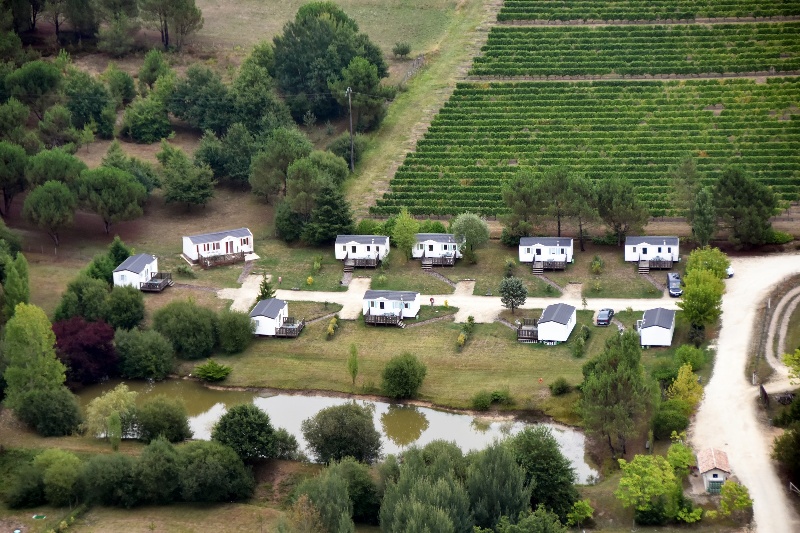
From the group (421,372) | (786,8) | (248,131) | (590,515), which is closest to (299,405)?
(421,372)

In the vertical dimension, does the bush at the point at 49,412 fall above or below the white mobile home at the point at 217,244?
below

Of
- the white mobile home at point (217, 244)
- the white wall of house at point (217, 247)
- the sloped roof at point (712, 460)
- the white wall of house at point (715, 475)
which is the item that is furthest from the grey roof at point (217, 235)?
the white wall of house at point (715, 475)

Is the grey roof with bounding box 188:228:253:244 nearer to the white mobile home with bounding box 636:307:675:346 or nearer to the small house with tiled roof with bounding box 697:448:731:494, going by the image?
the white mobile home with bounding box 636:307:675:346

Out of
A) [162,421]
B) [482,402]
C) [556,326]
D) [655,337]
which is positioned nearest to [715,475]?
[482,402]

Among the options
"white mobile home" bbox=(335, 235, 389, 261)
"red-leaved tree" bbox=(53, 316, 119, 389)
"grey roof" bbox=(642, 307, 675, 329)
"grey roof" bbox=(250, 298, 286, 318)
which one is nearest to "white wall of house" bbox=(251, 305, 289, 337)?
"grey roof" bbox=(250, 298, 286, 318)

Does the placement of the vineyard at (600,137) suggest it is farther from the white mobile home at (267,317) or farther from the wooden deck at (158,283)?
the white mobile home at (267,317)

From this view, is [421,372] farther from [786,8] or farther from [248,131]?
[786,8]

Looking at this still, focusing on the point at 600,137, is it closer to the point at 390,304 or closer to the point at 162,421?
the point at 390,304
